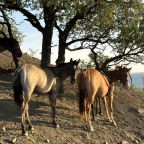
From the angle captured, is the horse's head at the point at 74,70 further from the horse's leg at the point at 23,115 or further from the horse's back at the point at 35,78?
the horse's leg at the point at 23,115

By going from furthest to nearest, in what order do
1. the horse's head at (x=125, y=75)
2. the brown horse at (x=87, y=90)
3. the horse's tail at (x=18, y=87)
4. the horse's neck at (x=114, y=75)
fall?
1. the horse's neck at (x=114, y=75)
2. the horse's head at (x=125, y=75)
3. the brown horse at (x=87, y=90)
4. the horse's tail at (x=18, y=87)

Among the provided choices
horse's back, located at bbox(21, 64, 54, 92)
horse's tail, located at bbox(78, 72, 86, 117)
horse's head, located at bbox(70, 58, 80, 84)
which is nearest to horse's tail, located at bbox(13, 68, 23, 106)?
horse's back, located at bbox(21, 64, 54, 92)

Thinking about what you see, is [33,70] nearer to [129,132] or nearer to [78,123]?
[78,123]

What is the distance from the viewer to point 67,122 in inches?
607

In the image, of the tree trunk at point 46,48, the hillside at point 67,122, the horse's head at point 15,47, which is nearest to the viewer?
the hillside at point 67,122

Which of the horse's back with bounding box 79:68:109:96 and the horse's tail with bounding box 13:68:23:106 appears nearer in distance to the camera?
the horse's tail with bounding box 13:68:23:106

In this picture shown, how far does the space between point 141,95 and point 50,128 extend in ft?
28.1

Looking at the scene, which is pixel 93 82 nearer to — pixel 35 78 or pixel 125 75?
pixel 125 75

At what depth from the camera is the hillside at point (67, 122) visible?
13430mm

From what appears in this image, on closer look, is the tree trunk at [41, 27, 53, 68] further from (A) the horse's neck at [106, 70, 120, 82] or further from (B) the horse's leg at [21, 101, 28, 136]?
(B) the horse's leg at [21, 101, 28, 136]

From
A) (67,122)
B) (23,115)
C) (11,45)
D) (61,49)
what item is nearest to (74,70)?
(67,122)

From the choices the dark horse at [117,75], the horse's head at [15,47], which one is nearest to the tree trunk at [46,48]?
the horse's head at [15,47]

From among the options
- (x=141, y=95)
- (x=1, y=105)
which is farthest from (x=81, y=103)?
(x=141, y=95)

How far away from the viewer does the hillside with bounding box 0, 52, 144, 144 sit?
1343cm
